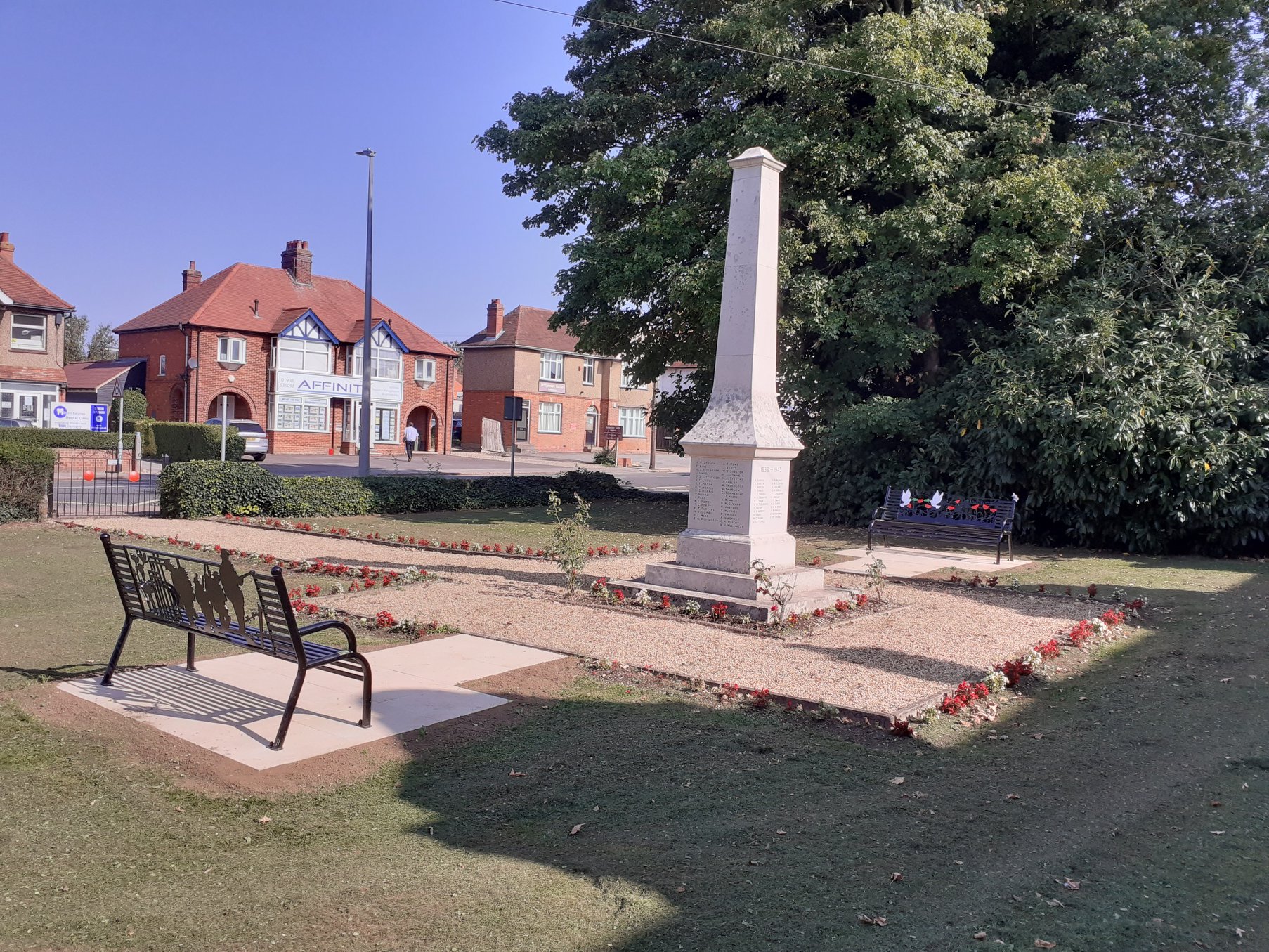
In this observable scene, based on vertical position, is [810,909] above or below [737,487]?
below

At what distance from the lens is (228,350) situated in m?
46.5

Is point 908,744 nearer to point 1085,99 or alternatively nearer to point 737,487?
point 737,487

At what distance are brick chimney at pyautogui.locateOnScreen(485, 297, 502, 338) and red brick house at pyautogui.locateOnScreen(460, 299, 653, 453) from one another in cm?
4

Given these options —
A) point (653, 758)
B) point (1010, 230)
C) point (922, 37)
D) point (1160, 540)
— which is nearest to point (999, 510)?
point (1160, 540)

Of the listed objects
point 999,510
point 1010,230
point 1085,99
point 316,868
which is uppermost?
point 1085,99

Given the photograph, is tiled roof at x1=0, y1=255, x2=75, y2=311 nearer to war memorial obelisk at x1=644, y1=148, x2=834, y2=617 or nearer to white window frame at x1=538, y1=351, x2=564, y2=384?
white window frame at x1=538, y1=351, x2=564, y2=384

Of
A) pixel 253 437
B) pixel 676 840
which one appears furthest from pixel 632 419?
pixel 676 840

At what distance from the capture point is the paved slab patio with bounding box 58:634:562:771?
5.70 meters

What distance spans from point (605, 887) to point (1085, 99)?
60.2 ft

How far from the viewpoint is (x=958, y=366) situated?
64.2 ft

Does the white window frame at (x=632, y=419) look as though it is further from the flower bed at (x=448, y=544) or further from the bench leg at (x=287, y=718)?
the bench leg at (x=287, y=718)

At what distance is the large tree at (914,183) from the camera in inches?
672

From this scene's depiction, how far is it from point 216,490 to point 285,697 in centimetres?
1250

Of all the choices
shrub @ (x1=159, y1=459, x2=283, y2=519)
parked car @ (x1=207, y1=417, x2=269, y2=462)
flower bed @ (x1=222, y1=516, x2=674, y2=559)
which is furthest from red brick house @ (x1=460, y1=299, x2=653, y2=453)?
flower bed @ (x1=222, y1=516, x2=674, y2=559)
